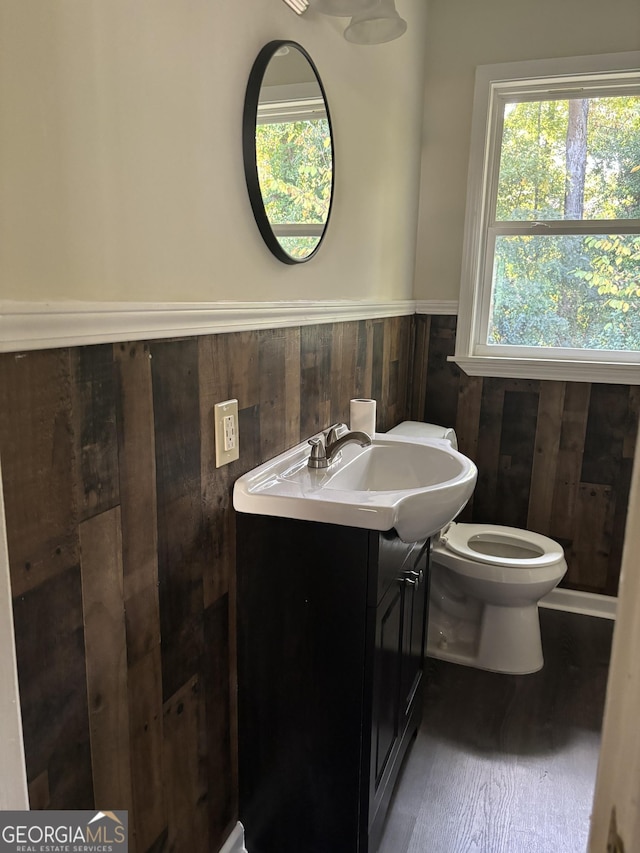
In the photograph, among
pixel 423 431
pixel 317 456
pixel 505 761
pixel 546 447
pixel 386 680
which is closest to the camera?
pixel 386 680

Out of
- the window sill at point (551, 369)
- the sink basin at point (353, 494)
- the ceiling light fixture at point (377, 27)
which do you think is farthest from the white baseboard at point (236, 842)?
the ceiling light fixture at point (377, 27)

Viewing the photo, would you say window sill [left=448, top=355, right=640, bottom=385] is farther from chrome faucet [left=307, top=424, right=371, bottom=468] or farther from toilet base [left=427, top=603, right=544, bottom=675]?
chrome faucet [left=307, top=424, right=371, bottom=468]

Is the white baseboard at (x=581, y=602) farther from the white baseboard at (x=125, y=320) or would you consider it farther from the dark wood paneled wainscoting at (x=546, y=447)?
the white baseboard at (x=125, y=320)

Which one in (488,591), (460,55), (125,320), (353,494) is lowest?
(488,591)

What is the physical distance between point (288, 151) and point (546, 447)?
177 cm

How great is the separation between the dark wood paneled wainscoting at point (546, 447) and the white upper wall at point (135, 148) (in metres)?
1.25

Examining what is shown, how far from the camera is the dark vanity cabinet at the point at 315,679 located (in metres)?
1.32

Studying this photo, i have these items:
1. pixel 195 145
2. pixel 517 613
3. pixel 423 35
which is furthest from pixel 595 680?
pixel 423 35

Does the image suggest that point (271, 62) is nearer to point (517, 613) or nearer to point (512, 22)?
point (512, 22)

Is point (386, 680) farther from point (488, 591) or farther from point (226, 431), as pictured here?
point (488, 591)

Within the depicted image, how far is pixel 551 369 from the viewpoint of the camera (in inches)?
103

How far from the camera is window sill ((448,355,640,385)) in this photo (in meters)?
2.51

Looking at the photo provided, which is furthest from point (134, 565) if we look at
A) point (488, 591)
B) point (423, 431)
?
point (423, 431)

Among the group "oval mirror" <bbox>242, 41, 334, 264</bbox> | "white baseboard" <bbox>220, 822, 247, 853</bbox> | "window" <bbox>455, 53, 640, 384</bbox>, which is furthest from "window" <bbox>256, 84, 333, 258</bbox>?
"white baseboard" <bbox>220, 822, 247, 853</bbox>
